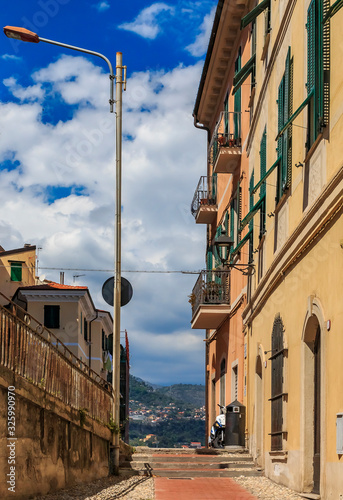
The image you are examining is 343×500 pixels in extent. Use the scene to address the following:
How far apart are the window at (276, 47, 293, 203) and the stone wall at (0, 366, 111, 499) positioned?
17.5 feet

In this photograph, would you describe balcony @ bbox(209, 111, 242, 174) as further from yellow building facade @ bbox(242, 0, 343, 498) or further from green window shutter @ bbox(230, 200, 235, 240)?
yellow building facade @ bbox(242, 0, 343, 498)

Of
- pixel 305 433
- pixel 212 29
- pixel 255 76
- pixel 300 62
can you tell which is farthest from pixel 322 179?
pixel 212 29

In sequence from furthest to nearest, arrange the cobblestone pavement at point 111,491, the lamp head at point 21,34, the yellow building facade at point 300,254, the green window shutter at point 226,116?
the green window shutter at point 226,116 < the lamp head at point 21,34 < the cobblestone pavement at point 111,491 < the yellow building facade at point 300,254

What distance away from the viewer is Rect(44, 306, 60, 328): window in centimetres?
5459

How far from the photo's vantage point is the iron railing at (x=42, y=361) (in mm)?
10500

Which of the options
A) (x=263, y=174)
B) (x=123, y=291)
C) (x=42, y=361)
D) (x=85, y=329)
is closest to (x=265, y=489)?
(x=42, y=361)

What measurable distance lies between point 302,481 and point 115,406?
254 inches

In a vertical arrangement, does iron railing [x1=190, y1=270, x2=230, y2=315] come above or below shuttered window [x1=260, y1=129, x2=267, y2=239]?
below

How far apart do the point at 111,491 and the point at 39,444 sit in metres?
2.55

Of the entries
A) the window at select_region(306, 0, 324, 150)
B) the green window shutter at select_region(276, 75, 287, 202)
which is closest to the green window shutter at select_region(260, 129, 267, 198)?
the green window shutter at select_region(276, 75, 287, 202)

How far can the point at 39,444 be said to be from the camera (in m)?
11.0

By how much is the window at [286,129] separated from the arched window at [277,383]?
260cm

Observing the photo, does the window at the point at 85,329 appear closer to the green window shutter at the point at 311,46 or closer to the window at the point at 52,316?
the window at the point at 52,316

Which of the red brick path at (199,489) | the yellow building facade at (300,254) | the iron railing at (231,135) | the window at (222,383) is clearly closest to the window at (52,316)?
the window at (222,383)
